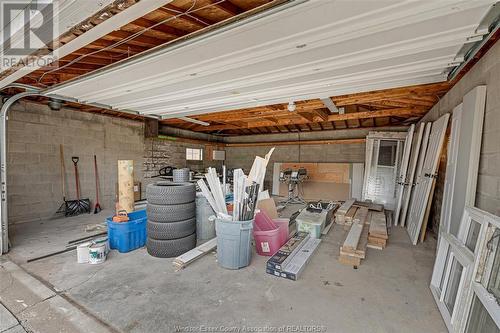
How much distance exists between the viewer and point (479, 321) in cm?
141

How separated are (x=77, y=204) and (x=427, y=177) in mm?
6565

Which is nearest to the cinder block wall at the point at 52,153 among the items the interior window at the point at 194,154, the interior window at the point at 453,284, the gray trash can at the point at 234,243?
the interior window at the point at 194,154

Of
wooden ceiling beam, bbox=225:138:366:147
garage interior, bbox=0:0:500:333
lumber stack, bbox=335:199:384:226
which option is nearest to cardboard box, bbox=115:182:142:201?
garage interior, bbox=0:0:500:333

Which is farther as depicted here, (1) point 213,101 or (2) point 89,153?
(2) point 89,153

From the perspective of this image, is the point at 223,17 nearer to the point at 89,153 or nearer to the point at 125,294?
the point at 125,294

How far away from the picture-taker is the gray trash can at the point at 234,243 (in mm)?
2537

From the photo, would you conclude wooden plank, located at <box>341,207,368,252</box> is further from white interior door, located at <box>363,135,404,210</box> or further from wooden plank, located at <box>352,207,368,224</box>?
white interior door, located at <box>363,135,404,210</box>

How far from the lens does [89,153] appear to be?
5.19m

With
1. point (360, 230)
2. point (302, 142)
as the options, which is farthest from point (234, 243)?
point (302, 142)

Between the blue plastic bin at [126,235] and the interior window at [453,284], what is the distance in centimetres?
345

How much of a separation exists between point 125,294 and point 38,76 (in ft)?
10.2

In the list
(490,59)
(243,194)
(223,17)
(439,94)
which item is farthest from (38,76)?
(439,94)

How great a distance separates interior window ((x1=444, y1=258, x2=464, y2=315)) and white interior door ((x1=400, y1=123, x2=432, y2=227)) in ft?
8.08

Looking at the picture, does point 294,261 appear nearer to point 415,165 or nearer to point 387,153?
point 415,165
